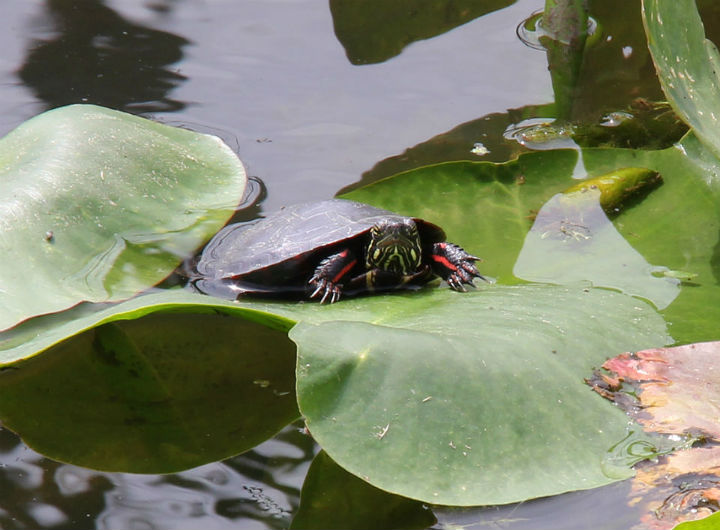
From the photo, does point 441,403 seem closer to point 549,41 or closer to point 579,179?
point 579,179

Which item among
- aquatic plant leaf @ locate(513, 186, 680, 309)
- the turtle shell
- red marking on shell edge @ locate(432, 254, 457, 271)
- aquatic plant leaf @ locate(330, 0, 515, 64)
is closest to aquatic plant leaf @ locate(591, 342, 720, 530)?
aquatic plant leaf @ locate(513, 186, 680, 309)

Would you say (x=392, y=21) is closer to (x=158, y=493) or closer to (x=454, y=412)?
(x=454, y=412)

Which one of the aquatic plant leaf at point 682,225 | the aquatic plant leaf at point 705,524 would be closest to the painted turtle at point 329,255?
the aquatic plant leaf at point 682,225

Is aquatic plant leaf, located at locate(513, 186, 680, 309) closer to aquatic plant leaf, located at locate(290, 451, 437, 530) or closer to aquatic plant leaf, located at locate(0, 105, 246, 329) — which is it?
aquatic plant leaf, located at locate(290, 451, 437, 530)

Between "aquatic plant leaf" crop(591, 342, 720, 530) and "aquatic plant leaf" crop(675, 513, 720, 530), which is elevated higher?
"aquatic plant leaf" crop(675, 513, 720, 530)

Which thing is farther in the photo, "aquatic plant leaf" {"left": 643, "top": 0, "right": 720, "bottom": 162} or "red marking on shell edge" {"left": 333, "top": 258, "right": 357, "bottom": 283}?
"red marking on shell edge" {"left": 333, "top": 258, "right": 357, "bottom": 283}
